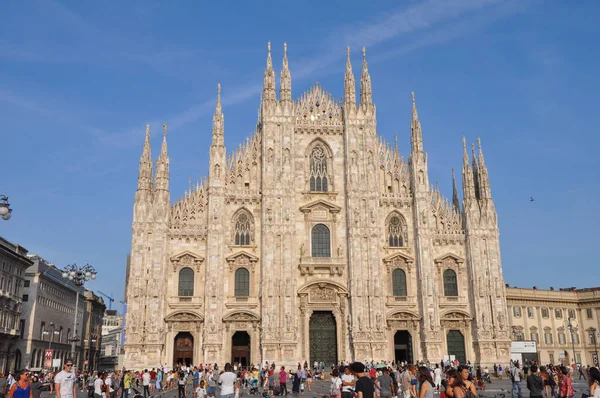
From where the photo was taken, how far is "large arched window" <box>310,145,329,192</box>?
153 ft

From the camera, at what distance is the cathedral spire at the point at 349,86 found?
47.9 metres

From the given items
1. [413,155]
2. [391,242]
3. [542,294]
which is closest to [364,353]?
[391,242]

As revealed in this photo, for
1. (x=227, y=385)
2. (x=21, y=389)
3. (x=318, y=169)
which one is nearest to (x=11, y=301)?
(x=318, y=169)

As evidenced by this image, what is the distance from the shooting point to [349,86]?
48.3 meters

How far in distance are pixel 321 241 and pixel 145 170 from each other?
1410 cm

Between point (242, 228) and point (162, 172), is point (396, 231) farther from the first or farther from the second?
point (162, 172)

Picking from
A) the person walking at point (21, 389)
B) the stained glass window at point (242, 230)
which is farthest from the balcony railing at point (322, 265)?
the person walking at point (21, 389)

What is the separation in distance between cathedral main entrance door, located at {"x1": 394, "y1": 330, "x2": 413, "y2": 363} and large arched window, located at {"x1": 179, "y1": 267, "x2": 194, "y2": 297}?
15.6 metres

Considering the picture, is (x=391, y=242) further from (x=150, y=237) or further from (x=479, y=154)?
(x=150, y=237)

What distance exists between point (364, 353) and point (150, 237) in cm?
1728

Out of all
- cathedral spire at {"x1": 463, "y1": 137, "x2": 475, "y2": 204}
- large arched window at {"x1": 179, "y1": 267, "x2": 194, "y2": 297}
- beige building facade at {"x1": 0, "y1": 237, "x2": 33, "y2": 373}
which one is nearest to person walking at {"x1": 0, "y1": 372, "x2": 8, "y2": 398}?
large arched window at {"x1": 179, "y1": 267, "x2": 194, "y2": 297}

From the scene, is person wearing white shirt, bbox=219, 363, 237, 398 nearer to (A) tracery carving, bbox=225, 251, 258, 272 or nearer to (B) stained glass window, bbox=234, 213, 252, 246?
(A) tracery carving, bbox=225, 251, 258, 272

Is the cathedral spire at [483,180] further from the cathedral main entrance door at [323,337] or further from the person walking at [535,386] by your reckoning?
the person walking at [535,386]

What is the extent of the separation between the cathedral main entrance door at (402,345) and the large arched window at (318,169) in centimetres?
1233
